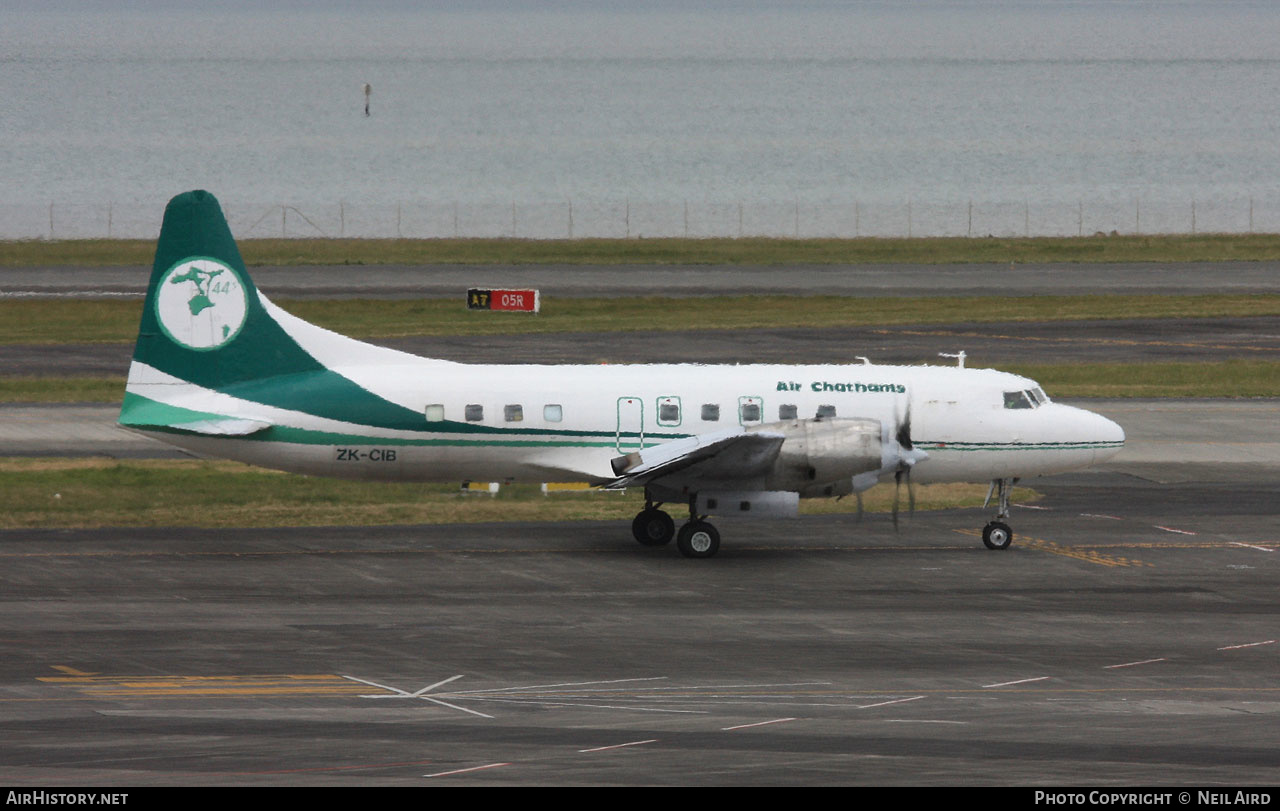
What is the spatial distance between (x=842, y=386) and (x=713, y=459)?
379 centimetres

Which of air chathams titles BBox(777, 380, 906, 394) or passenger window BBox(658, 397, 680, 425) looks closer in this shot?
passenger window BBox(658, 397, 680, 425)

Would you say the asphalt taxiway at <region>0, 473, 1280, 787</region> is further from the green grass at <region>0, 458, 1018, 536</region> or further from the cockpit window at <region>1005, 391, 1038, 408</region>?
the cockpit window at <region>1005, 391, 1038, 408</region>

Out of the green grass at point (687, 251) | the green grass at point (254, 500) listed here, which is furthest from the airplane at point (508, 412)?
the green grass at point (687, 251)

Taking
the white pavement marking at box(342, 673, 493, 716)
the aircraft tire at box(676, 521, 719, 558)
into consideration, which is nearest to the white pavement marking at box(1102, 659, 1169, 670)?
the white pavement marking at box(342, 673, 493, 716)

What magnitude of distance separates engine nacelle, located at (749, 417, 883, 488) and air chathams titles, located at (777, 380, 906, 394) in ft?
6.65

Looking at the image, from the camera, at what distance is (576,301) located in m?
76.8

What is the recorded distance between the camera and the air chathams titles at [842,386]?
113 ft

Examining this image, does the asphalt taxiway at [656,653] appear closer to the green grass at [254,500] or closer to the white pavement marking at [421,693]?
the white pavement marking at [421,693]

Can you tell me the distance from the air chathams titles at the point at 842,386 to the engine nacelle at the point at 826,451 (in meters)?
2.03

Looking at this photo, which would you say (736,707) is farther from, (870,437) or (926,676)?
(870,437)

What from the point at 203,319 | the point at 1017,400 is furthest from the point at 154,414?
the point at 1017,400

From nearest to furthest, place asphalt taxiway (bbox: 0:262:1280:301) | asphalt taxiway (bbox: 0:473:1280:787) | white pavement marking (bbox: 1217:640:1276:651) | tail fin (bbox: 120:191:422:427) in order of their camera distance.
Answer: asphalt taxiway (bbox: 0:473:1280:787) → white pavement marking (bbox: 1217:640:1276:651) → tail fin (bbox: 120:191:422:427) → asphalt taxiway (bbox: 0:262:1280:301)

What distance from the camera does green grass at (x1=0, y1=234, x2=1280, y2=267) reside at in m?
94.0

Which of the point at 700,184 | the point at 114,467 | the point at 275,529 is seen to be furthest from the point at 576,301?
the point at 700,184
